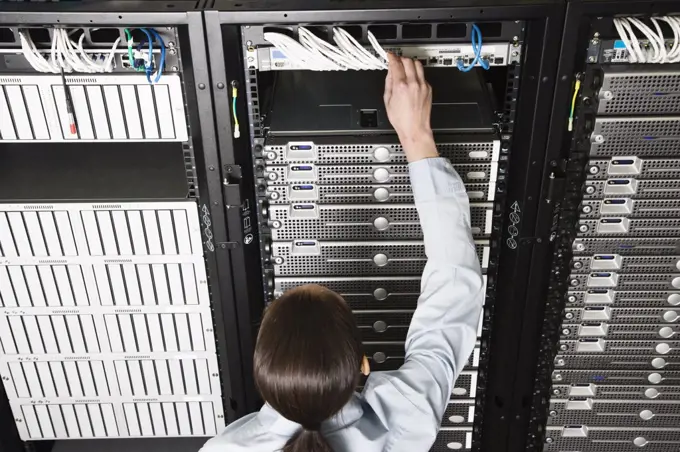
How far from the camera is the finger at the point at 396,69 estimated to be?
5.83 feet

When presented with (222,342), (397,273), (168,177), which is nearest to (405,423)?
(397,273)

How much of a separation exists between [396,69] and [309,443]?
949 millimetres

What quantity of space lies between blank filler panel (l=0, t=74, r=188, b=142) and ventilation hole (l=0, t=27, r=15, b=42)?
10 cm

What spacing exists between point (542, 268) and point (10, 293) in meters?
1.62

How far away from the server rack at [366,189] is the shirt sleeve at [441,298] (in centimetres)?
32

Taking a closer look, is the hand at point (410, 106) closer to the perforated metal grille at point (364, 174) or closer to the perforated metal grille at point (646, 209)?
the perforated metal grille at point (364, 174)

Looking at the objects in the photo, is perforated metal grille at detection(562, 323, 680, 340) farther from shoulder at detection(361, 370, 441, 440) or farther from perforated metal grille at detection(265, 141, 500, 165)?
shoulder at detection(361, 370, 441, 440)

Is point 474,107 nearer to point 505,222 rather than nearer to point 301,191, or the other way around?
point 505,222

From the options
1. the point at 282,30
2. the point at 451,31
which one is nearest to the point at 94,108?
the point at 282,30

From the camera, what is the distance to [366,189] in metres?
2.02

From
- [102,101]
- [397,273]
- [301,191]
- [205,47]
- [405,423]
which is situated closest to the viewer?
[405,423]

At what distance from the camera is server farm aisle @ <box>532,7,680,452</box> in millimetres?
1849

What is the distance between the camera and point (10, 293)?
2203 millimetres

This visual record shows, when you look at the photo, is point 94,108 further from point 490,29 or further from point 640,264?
point 640,264
